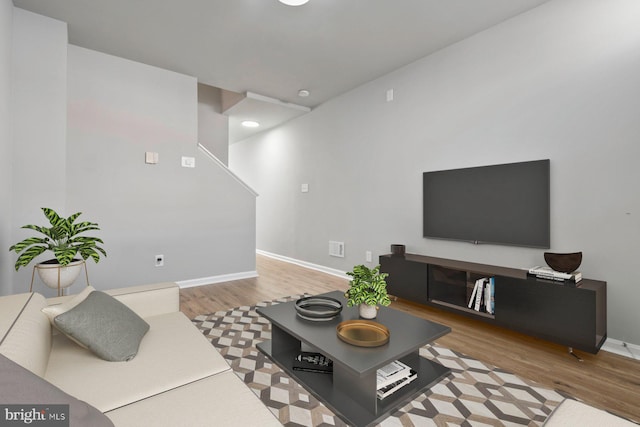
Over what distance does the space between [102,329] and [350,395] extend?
1.23 meters

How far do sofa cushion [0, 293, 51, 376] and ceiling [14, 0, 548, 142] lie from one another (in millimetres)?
2507

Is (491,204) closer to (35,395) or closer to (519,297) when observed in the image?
(519,297)

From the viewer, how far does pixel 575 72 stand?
2428 millimetres

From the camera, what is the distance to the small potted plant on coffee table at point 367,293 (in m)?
1.76

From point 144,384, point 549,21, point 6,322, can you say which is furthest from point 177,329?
point 549,21

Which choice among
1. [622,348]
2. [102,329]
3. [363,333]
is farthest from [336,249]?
[102,329]

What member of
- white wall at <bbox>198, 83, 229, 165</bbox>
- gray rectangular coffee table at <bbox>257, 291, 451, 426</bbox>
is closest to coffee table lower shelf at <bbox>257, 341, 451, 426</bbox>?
gray rectangular coffee table at <bbox>257, 291, 451, 426</bbox>

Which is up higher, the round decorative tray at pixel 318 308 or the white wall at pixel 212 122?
the white wall at pixel 212 122

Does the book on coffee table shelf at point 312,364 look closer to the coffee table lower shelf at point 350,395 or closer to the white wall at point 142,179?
the coffee table lower shelf at point 350,395

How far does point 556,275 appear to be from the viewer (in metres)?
2.24

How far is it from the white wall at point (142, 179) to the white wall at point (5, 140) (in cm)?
59

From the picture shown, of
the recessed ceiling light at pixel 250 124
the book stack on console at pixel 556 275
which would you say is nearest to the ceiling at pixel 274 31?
the recessed ceiling light at pixel 250 124

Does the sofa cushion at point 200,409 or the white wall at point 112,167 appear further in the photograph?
the white wall at point 112,167

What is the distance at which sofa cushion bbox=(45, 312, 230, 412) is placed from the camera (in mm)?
1111
